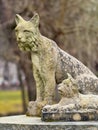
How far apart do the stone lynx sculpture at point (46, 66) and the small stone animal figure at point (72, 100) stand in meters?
0.46

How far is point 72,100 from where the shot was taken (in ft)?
25.8

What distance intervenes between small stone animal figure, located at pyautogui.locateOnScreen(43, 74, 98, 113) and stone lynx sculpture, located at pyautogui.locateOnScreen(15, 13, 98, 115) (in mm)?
464

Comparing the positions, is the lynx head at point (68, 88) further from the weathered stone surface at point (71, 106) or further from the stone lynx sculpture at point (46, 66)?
the stone lynx sculpture at point (46, 66)

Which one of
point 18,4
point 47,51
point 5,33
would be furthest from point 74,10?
point 47,51

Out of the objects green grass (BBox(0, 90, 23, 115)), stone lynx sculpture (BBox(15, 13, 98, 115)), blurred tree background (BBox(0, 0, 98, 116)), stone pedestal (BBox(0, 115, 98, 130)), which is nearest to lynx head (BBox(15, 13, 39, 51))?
stone lynx sculpture (BBox(15, 13, 98, 115))

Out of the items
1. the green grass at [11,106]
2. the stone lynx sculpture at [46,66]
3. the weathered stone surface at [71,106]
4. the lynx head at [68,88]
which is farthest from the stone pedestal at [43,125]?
the green grass at [11,106]

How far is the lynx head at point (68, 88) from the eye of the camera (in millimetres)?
7895

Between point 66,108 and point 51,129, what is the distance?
Result: 1.45 ft

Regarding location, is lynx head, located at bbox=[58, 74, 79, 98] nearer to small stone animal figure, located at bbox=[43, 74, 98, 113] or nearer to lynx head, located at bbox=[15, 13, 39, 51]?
small stone animal figure, located at bbox=[43, 74, 98, 113]

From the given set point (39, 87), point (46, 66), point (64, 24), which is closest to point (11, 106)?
point (64, 24)

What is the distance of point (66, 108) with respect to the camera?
25.3ft

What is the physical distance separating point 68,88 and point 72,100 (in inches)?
6.6

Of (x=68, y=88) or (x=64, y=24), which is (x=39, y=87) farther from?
(x=64, y=24)

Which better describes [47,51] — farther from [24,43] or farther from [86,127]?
[86,127]
